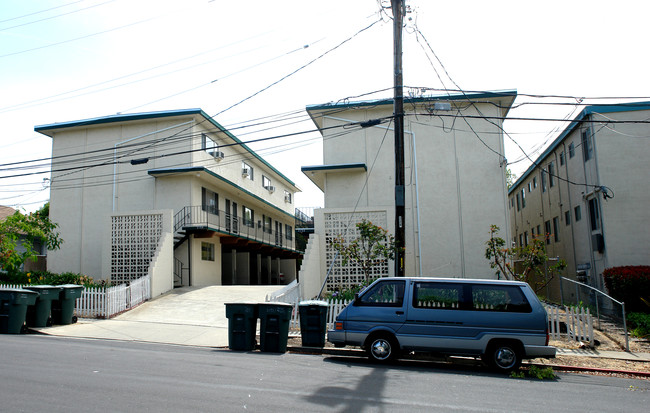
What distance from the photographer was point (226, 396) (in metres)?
6.52

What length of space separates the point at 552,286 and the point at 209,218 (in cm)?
1710

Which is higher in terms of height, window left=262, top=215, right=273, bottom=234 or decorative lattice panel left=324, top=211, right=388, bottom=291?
window left=262, top=215, right=273, bottom=234

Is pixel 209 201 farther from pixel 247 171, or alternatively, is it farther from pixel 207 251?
pixel 247 171

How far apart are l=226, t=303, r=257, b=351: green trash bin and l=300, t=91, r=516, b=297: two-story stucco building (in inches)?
370

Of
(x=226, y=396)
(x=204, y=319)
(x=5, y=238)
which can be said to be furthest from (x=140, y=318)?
(x=226, y=396)

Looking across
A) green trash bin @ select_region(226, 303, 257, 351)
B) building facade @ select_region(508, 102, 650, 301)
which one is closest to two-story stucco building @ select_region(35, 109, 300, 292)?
green trash bin @ select_region(226, 303, 257, 351)

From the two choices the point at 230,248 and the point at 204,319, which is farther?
the point at 230,248

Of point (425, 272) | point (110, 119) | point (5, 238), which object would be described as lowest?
point (425, 272)

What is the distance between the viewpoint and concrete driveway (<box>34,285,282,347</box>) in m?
13.1

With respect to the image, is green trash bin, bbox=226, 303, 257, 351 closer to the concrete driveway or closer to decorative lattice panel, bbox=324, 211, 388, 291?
the concrete driveway

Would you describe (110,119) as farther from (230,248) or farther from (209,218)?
(230,248)

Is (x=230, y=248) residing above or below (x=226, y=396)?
above

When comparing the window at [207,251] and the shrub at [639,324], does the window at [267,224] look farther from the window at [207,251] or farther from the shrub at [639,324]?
the shrub at [639,324]

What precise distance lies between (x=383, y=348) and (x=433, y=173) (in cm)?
1228
